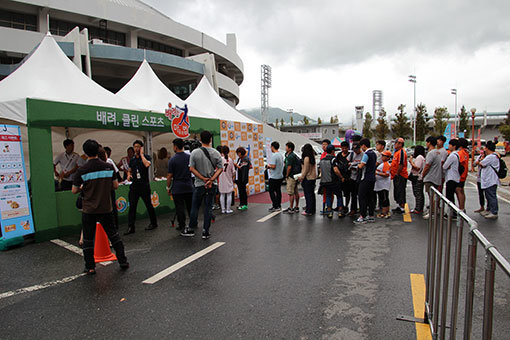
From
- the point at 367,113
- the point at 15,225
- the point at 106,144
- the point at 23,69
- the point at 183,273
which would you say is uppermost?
the point at 367,113

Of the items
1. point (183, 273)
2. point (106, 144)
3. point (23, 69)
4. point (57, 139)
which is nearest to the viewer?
point (183, 273)

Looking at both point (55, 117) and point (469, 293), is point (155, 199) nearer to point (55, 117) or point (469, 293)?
point (55, 117)

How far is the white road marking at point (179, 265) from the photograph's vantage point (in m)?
4.39

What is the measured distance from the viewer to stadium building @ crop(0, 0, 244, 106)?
2491 centimetres

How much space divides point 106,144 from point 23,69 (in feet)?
17.8

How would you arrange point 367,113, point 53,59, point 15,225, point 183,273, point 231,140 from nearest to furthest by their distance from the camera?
point 183,273 < point 15,225 < point 53,59 < point 231,140 < point 367,113

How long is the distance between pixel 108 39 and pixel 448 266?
113 feet

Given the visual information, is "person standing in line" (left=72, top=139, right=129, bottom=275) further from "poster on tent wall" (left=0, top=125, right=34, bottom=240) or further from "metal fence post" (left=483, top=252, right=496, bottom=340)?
"metal fence post" (left=483, top=252, right=496, bottom=340)

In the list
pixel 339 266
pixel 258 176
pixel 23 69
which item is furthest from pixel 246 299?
pixel 258 176

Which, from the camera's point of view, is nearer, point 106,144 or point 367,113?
point 106,144

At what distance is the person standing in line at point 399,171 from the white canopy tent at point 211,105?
5.66m

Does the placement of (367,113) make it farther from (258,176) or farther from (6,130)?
(6,130)

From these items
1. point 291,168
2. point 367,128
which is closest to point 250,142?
point 291,168

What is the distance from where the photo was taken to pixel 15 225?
5836mm
